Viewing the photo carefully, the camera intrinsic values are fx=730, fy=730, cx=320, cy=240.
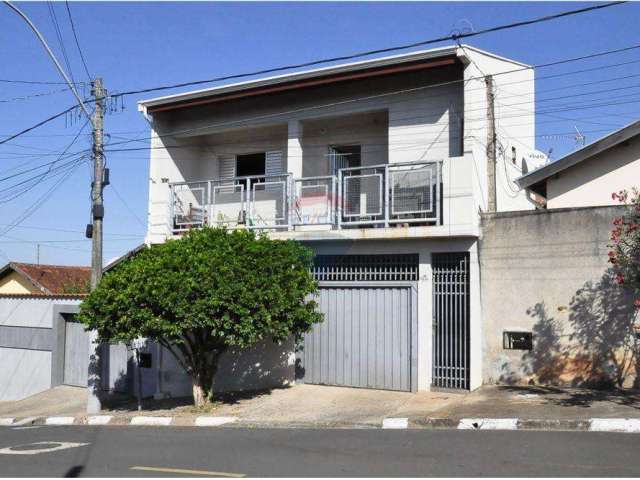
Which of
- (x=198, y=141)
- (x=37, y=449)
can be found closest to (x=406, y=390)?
(x=37, y=449)

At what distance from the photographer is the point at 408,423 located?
1085cm

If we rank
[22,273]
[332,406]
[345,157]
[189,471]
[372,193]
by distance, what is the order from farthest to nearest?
[22,273], [345,157], [372,193], [332,406], [189,471]

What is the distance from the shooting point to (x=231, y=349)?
14.8 m

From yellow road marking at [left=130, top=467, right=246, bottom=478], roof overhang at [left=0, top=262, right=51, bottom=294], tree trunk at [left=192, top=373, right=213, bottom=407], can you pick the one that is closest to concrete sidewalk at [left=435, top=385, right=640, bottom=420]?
yellow road marking at [left=130, top=467, right=246, bottom=478]

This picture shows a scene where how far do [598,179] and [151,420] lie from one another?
943 centimetres

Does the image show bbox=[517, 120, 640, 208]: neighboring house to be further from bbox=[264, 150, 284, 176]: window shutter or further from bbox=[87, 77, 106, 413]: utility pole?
bbox=[87, 77, 106, 413]: utility pole

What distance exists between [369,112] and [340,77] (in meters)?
1.03

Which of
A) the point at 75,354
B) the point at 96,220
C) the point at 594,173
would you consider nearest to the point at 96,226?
the point at 96,220

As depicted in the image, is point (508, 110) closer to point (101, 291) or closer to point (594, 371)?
point (594, 371)

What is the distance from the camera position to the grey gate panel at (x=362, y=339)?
523 inches

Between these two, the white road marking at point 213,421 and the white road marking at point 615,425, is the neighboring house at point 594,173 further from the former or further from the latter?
the white road marking at point 213,421

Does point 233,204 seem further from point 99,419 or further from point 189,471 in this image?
point 189,471

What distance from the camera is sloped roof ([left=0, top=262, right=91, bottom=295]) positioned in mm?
26297

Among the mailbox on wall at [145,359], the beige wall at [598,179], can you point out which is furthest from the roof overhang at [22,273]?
the beige wall at [598,179]
